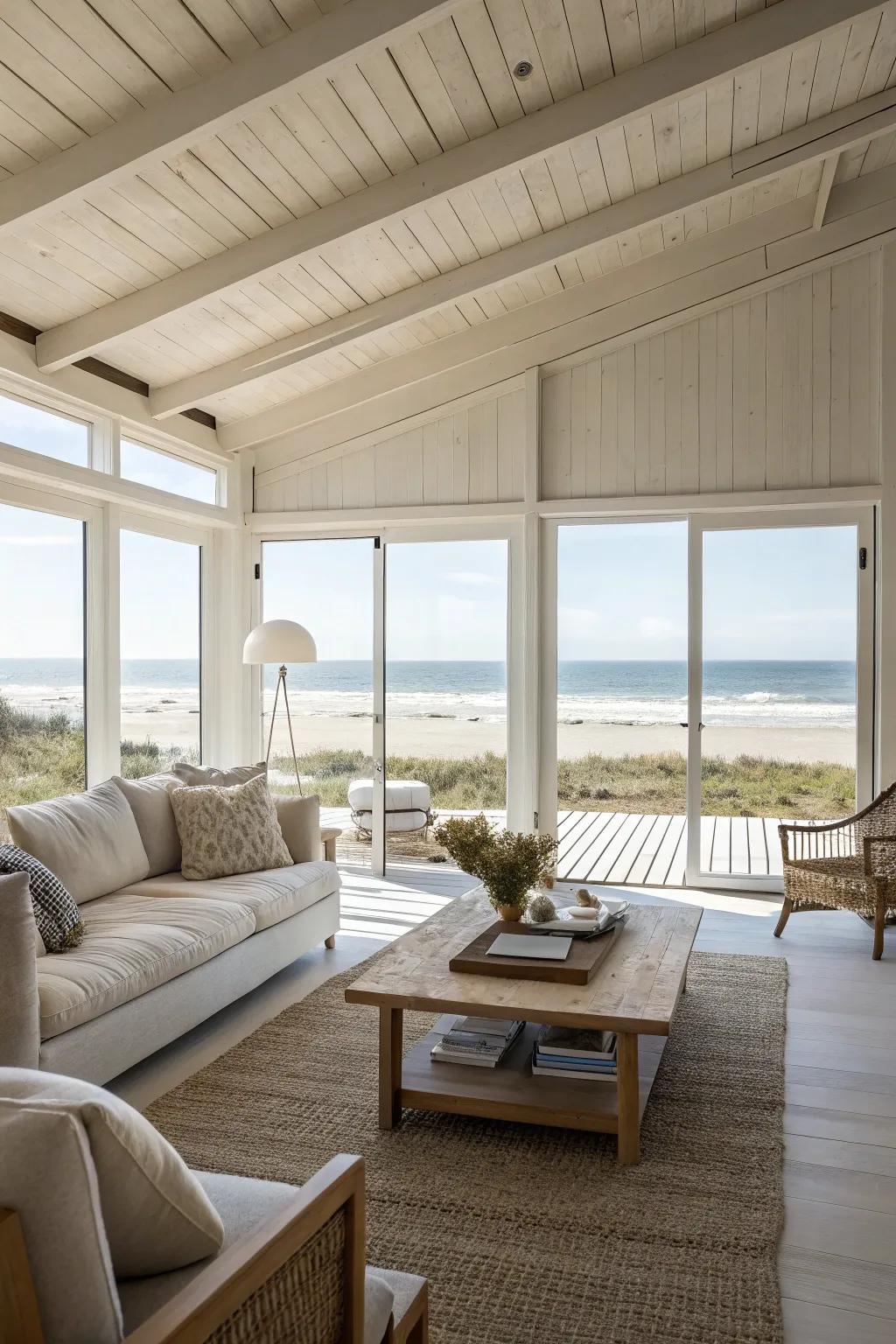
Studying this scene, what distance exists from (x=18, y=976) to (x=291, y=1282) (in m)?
1.59

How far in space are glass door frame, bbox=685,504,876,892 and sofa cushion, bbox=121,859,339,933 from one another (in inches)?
95.2

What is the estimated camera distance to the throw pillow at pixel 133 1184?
1.10 meters

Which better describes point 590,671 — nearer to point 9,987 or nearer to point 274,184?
point 274,184

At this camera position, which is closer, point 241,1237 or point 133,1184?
point 133,1184

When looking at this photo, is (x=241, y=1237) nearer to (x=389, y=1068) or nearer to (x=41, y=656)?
(x=389, y=1068)

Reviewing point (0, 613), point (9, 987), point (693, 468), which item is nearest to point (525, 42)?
point (693, 468)

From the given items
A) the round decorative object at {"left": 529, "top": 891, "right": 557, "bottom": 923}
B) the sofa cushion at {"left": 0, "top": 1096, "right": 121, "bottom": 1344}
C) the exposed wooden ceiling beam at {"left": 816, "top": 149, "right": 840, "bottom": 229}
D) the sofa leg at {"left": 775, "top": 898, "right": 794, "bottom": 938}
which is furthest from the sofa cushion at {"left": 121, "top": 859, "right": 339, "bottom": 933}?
the sofa cushion at {"left": 0, "top": 1096, "right": 121, "bottom": 1344}

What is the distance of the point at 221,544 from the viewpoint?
21.0ft

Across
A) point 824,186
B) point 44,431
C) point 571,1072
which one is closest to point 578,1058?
point 571,1072

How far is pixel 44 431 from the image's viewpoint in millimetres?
4602

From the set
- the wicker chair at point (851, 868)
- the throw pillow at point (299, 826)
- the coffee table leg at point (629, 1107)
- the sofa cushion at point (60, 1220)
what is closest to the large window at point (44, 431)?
the throw pillow at point (299, 826)

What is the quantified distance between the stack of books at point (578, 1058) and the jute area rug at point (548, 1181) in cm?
17

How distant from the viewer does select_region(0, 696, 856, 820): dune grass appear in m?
5.48

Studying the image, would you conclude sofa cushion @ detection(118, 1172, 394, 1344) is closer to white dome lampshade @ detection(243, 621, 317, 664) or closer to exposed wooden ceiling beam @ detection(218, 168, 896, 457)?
white dome lampshade @ detection(243, 621, 317, 664)
